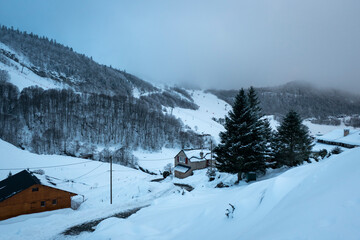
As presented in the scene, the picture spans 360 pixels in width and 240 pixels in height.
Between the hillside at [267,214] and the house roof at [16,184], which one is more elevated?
the hillside at [267,214]

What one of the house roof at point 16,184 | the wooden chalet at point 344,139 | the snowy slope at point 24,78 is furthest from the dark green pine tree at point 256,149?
the snowy slope at point 24,78

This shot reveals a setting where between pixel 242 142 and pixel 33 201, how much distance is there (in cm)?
3069

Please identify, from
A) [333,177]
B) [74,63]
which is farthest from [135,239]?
[74,63]

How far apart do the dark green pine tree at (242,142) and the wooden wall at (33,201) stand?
25.3 meters

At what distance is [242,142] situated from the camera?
20891 mm

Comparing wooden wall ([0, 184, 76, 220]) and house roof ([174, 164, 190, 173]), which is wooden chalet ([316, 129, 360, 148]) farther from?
wooden wall ([0, 184, 76, 220])

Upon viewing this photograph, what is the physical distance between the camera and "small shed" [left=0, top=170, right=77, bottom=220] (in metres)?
23.8

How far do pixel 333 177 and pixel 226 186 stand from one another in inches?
695

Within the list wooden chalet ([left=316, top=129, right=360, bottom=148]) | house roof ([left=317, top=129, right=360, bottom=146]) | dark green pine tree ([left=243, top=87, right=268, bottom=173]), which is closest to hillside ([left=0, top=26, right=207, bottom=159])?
dark green pine tree ([left=243, top=87, right=268, bottom=173])

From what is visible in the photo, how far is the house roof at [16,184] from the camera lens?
24.6m

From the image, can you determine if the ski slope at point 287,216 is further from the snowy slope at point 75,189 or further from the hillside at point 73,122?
the hillside at point 73,122

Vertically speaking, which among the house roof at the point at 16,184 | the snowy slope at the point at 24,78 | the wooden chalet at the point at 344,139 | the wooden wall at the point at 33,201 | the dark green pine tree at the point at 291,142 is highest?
the snowy slope at the point at 24,78

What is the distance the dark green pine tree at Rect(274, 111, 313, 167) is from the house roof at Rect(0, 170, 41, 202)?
35.7 metres

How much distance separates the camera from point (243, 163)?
2078 cm
